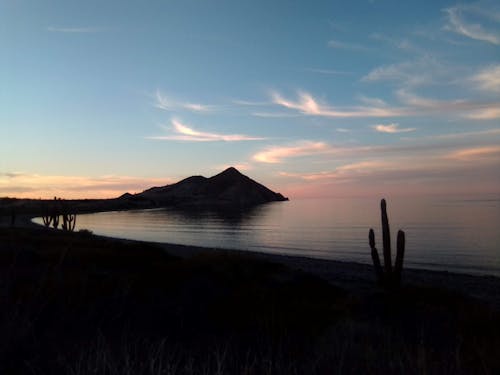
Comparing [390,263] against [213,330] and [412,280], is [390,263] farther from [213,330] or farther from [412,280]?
[213,330]

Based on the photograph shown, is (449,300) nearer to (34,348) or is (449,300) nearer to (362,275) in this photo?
(362,275)

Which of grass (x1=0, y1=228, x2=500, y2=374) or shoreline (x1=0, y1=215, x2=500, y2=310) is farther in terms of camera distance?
shoreline (x1=0, y1=215, x2=500, y2=310)

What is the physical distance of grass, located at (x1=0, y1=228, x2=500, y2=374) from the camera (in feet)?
17.6

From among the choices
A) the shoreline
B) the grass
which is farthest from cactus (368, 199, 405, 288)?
the grass

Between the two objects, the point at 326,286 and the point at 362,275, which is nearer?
the point at 326,286

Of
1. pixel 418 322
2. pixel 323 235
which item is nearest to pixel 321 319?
pixel 418 322

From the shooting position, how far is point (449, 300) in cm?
1553

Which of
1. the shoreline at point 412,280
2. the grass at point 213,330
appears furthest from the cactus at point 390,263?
the grass at point 213,330

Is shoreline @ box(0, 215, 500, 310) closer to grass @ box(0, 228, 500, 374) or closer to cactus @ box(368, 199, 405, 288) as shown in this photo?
cactus @ box(368, 199, 405, 288)

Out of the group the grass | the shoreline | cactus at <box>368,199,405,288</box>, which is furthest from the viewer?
the shoreline

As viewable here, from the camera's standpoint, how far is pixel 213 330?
352 inches

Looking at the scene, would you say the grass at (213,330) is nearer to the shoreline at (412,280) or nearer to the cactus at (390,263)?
the cactus at (390,263)

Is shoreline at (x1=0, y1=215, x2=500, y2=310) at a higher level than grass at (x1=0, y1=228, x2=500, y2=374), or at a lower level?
lower

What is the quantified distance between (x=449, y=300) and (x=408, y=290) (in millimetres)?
1903
